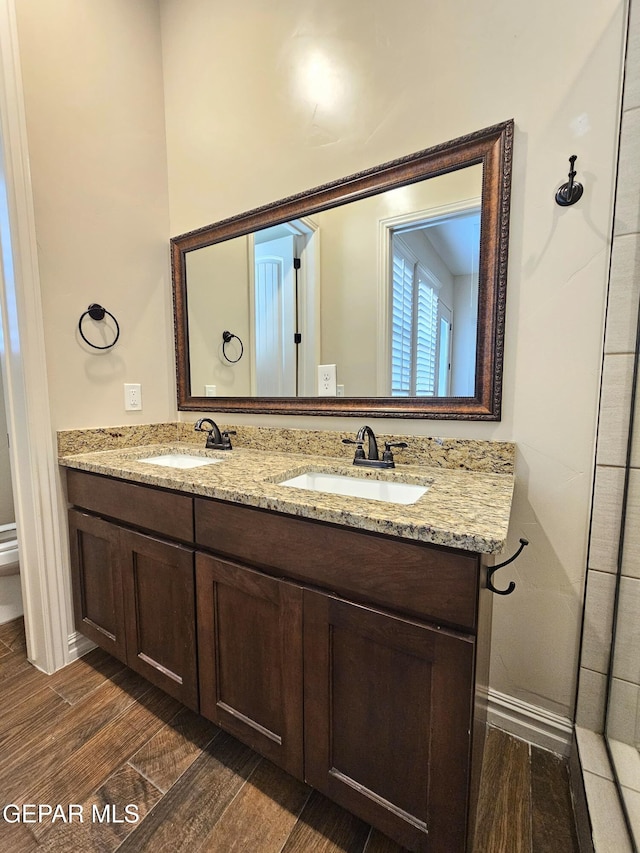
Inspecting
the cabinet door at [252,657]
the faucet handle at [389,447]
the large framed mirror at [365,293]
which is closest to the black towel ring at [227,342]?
the large framed mirror at [365,293]

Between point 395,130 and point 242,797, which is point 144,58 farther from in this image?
point 242,797

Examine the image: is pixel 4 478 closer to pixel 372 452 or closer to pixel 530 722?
pixel 372 452

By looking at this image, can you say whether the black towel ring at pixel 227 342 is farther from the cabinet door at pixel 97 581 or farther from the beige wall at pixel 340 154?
the cabinet door at pixel 97 581

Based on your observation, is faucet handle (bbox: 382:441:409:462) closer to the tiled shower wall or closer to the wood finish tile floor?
the tiled shower wall

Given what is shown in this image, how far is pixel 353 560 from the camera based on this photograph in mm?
831

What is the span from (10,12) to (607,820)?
9.59 ft

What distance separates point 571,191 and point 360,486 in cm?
104

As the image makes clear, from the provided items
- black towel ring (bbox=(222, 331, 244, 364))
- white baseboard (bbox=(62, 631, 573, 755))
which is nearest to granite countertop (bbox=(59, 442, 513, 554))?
black towel ring (bbox=(222, 331, 244, 364))

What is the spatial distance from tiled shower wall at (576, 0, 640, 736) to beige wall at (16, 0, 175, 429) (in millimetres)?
1824

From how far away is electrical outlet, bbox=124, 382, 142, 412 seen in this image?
1.77 m

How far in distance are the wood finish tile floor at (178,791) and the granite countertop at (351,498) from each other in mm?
823

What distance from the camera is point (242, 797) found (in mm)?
1038

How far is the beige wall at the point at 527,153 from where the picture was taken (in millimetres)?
1027

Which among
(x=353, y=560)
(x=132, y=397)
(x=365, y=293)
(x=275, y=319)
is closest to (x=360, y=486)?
(x=353, y=560)
